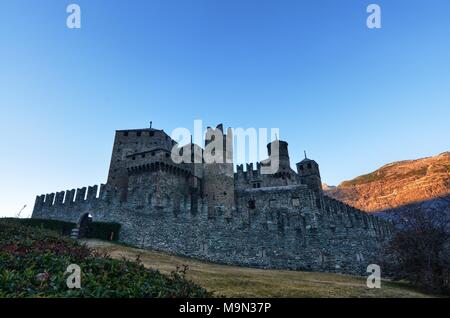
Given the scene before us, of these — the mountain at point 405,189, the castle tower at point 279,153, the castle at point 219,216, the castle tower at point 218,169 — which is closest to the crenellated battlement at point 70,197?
the castle at point 219,216

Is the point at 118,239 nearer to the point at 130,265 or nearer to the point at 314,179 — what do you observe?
the point at 130,265

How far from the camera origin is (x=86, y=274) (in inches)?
332

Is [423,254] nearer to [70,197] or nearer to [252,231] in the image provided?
[252,231]

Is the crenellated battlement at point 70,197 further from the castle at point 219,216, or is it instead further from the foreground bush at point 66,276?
the foreground bush at point 66,276

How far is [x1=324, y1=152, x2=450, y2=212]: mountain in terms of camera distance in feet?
207

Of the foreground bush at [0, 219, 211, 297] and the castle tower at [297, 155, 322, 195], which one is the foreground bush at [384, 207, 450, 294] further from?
the castle tower at [297, 155, 322, 195]

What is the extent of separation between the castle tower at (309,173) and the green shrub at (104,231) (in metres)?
24.2

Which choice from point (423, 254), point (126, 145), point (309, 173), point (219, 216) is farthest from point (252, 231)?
→ point (126, 145)

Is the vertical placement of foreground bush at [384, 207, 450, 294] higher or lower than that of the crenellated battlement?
lower

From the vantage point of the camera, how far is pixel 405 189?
70875mm

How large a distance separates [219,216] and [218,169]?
8.08m

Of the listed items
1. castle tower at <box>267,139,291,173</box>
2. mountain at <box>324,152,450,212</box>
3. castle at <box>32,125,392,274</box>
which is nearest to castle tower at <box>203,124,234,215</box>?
castle at <box>32,125,392,274</box>

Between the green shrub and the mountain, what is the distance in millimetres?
49821
